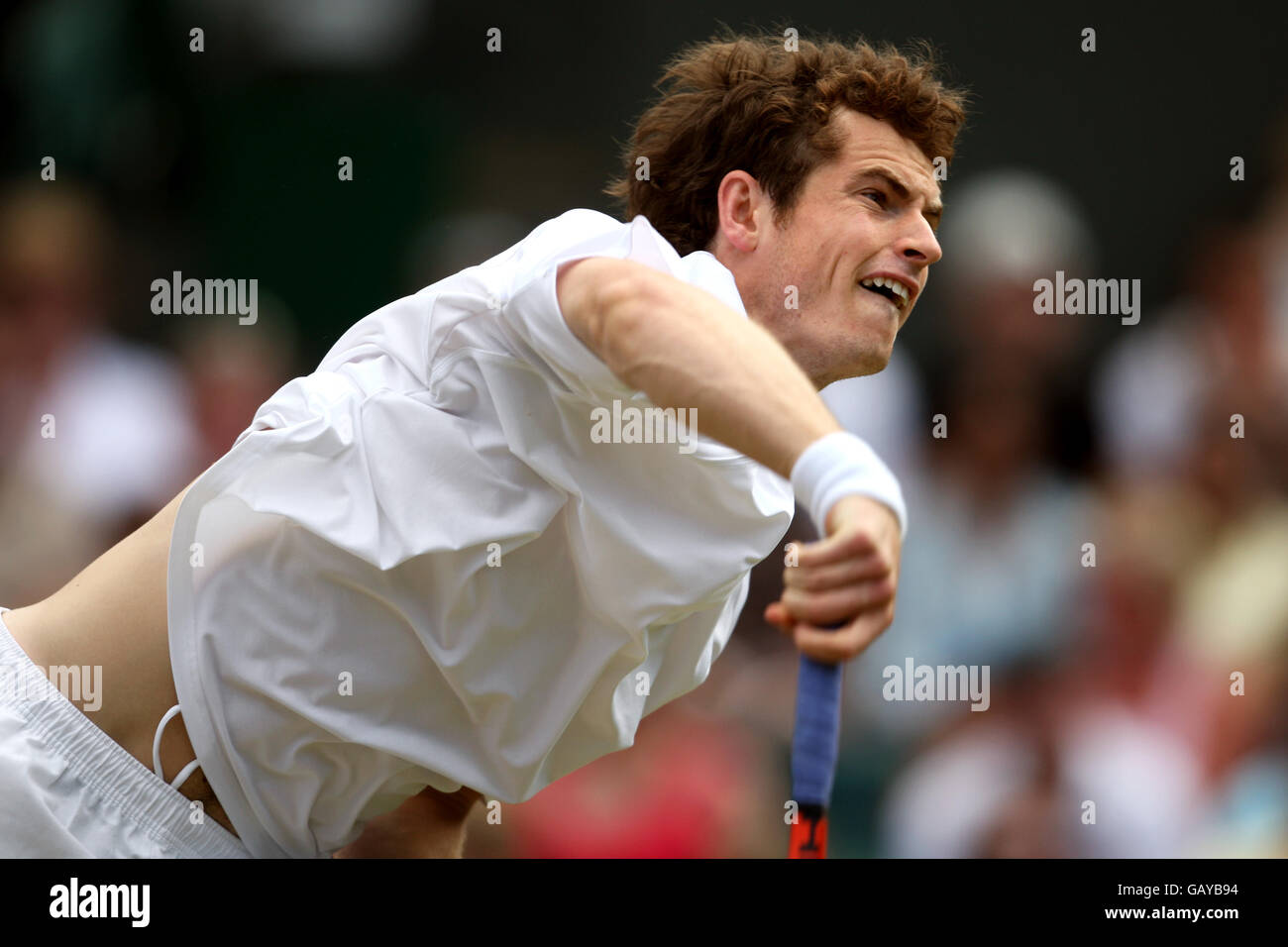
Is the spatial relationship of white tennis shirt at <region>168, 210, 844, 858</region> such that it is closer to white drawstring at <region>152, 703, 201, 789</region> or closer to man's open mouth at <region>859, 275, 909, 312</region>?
white drawstring at <region>152, 703, 201, 789</region>

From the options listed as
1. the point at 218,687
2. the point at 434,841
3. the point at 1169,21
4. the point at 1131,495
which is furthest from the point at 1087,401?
the point at 218,687

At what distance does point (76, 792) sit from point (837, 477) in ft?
3.71

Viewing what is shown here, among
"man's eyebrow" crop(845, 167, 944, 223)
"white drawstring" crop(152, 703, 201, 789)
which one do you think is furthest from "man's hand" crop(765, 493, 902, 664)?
"man's eyebrow" crop(845, 167, 944, 223)

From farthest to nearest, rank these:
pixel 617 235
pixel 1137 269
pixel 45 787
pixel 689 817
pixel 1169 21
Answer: pixel 1169 21
pixel 1137 269
pixel 689 817
pixel 45 787
pixel 617 235

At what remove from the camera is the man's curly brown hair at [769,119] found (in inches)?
93.2

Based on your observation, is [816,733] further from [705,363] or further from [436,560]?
[436,560]

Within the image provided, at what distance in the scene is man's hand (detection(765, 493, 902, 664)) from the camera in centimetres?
119

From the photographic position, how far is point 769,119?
239 cm

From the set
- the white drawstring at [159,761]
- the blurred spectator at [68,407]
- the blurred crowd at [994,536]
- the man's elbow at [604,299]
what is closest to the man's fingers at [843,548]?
the man's elbow at [604,299]

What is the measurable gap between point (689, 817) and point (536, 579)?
151 cm

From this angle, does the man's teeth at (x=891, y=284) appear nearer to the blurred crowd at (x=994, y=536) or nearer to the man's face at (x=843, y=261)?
the man's face at (x=843, y=261)

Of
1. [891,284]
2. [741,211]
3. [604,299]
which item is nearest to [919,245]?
[891,284]

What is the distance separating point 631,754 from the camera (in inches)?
128

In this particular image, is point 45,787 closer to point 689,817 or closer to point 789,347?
point 789,347
